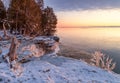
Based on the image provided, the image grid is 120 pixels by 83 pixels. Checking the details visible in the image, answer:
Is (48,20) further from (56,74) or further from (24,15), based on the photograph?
(56,74)

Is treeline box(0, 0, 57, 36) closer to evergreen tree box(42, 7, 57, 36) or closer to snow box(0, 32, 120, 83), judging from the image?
evergreen tree box(42, 7, 57, 36)

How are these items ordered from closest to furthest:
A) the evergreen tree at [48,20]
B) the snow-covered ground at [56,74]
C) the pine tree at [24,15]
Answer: the snow-covered ground at [56,74], the pine tree at [24,15], the evergreen tree at [48,20]

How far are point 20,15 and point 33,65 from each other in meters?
33.8

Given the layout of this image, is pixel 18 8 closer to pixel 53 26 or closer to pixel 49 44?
pixel 49 44

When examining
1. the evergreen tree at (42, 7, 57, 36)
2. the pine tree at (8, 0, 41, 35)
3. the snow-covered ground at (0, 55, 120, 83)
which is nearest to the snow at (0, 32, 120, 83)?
the snow-covered ground at (0, 55, 120, 83)

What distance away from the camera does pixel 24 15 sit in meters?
51.8

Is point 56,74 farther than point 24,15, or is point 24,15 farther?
point 24,15

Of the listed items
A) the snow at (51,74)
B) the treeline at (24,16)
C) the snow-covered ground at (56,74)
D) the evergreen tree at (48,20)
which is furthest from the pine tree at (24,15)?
the snow-covered ground at (56,74)

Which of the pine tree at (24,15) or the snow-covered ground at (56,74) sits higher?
the pine tree at (24,15)

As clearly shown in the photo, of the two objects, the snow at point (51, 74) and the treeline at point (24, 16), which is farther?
the treeline at point (24, 16)

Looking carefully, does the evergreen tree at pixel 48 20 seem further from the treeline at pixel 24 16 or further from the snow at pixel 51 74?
the snow at pixel 51 74

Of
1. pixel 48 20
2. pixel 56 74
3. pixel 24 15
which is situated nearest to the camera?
pixel 56 74

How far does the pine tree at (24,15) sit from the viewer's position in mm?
50409

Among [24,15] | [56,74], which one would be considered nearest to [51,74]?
[56,74]
